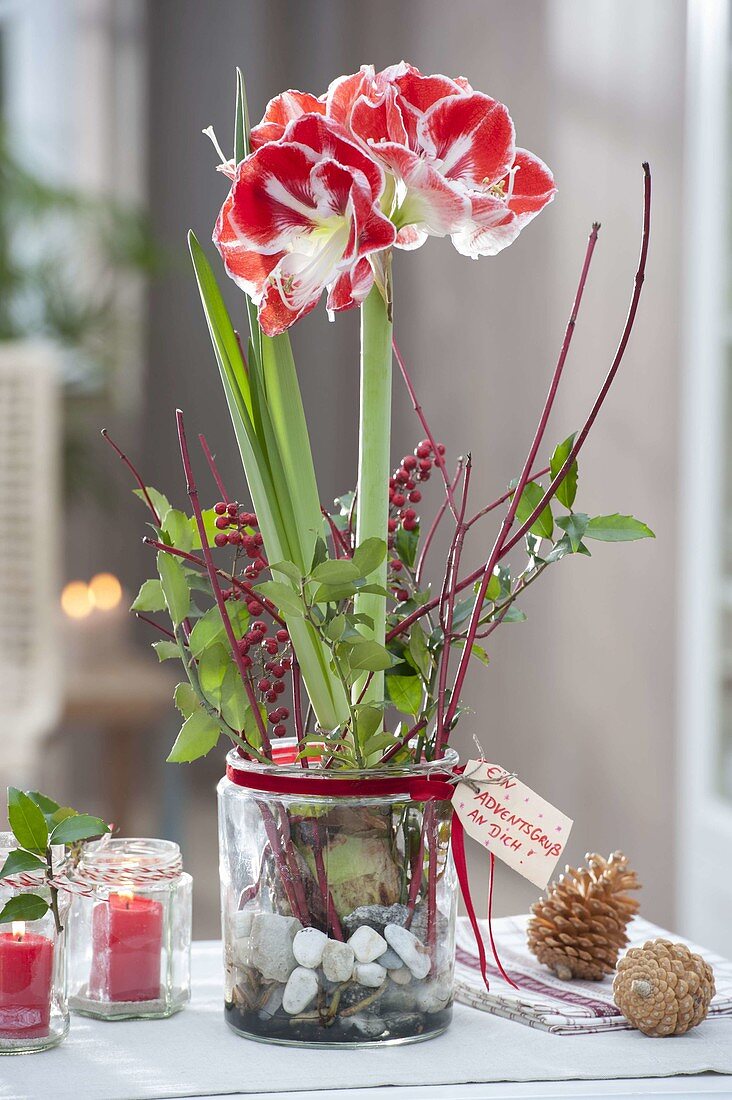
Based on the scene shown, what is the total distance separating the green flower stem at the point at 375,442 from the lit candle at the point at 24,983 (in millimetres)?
187

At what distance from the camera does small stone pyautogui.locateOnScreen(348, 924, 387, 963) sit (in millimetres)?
561

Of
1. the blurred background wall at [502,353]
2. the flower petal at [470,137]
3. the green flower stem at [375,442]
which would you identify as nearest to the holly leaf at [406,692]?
the green flower stem at [375,442]

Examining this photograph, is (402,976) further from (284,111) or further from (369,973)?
(284,111)

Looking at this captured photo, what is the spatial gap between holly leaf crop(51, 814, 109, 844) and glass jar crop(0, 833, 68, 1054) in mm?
23

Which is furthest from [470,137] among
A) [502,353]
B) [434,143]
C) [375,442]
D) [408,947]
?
[502,353]

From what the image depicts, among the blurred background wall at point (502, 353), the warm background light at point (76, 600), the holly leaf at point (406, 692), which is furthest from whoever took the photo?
the warm background light at point (76, 600)

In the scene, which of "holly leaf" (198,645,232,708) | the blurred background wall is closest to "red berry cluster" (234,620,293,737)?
"holly leaf" (198,645,232,708)

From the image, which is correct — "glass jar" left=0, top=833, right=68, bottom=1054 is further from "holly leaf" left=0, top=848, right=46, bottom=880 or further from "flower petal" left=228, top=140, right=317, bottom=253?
"flower petal" left=228, top=140, right=317, bottom=253

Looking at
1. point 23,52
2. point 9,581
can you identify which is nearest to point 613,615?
point 9,581

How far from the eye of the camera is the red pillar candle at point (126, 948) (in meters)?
0.63

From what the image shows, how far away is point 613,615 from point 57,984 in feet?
5.53

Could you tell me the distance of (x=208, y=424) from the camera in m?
3.06

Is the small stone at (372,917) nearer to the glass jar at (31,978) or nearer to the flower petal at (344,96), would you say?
the glass jar at (31,978)

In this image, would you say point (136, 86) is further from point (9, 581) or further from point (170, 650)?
point (170, 650)
